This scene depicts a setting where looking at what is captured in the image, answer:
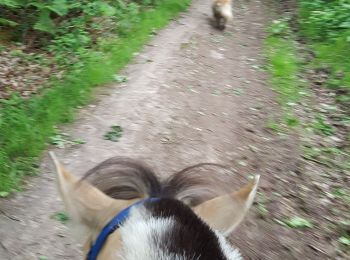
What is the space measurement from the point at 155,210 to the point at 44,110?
393 centimetres

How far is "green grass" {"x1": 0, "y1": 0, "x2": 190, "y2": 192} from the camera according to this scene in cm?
411

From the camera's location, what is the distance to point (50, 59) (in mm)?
6797

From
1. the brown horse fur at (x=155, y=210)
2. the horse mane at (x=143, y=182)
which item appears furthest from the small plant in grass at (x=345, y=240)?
the horse mane at (x=143, y=182)

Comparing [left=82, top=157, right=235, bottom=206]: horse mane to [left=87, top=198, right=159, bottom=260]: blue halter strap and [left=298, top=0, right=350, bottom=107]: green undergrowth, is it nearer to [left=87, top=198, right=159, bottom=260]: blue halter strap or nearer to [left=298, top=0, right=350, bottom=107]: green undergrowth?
[left=87, top=198, right=159, bottom=260]: blue halter strap

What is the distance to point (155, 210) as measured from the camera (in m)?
1.43

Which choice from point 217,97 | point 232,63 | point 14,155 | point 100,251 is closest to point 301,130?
point 217,97

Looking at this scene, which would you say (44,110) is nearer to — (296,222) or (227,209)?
(296,222)

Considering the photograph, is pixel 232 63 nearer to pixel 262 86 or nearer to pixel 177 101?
pixel 262 86

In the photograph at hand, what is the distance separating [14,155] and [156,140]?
1503 millimetres

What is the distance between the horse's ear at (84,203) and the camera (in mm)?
1584

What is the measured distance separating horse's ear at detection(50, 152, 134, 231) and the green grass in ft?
7.92

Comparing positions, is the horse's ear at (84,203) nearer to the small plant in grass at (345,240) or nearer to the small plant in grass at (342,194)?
the small plant in grass at (345,240)

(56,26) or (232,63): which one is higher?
(56,26)

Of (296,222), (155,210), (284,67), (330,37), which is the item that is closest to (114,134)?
(296,222)
